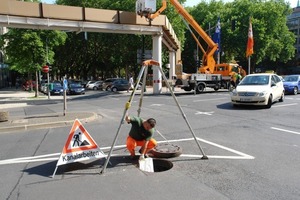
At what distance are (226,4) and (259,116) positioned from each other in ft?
169

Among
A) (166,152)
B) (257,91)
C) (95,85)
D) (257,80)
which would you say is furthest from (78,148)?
(95,85)

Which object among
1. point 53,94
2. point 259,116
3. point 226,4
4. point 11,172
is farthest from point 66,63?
point 11,172

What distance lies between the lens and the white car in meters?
13.8

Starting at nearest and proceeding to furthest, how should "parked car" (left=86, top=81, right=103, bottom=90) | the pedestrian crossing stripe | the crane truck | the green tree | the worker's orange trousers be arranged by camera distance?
the pedestrian crossing stripe → the worker's orange trousers → the crane truck → the green tree → "parked car" (left=86, top=81, right=103, bottom=90)

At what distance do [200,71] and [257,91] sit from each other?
1401 centimetres

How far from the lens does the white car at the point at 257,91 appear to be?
543 inches

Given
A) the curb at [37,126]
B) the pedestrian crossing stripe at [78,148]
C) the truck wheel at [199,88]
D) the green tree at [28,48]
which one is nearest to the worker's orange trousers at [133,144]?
the pedestrian crossing stripe at [78,148]

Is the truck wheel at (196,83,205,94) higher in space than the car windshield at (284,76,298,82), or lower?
lower

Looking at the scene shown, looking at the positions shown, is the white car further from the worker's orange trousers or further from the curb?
the worker's orange trousers

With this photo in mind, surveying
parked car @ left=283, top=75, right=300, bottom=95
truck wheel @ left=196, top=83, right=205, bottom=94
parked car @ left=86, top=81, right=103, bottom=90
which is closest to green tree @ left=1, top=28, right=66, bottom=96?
parked car @ left=86, top=81, right=103, bottom=90

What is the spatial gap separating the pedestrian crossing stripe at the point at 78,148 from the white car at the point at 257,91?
381 inches

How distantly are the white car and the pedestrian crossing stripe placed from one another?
31.8 feet

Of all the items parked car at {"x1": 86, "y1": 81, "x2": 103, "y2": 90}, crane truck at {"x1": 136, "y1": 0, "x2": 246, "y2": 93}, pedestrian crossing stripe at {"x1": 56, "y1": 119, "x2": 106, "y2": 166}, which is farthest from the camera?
parked car at {"x1": 86, "y1": 81, "x2": 103, "y2": 90}

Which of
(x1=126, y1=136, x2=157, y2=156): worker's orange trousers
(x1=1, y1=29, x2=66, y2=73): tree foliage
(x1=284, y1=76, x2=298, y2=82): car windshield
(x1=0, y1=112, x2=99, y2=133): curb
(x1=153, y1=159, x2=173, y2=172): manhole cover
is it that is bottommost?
(x1=153, y1=159, x2=173, y2=172): manhole cover
